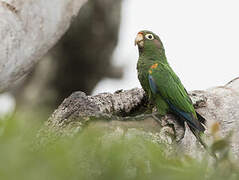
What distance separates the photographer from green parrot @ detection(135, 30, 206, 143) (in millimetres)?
2969

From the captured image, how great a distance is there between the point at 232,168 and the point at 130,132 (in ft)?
4.50

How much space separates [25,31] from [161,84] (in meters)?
1.14

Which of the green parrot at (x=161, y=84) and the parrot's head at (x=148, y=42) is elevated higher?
the parrot's head at (x=148, y=42)

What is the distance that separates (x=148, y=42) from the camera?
382 cm

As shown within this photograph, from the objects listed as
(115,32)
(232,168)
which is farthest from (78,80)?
(232,168)

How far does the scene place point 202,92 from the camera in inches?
123

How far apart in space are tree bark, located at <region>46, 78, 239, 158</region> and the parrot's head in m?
0.77

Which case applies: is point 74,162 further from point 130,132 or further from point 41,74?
point 41,74

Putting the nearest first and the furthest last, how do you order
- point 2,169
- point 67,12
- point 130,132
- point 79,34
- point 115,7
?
point 2,169, point 130,132, point 67,12, point 115,7, point 79,34

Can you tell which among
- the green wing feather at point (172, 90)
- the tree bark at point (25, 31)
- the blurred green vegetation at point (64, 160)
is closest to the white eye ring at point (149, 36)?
the green wing feather at point (172, 90)

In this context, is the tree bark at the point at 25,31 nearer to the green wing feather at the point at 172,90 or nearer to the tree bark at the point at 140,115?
the green wing feather at the point at 172,90

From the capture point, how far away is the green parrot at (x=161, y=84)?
9.74ft

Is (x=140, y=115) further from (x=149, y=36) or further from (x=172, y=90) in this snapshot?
(x=149, y=36)

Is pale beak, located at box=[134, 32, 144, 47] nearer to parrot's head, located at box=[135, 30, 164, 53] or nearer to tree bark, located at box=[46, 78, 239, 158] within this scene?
parrot's head, located at box=[135, 30, 164, 53]
